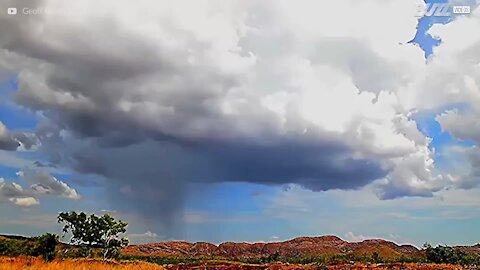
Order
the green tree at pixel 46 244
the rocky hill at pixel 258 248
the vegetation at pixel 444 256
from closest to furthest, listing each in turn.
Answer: the green tree at pixel 46 244, the vegetation at pixel 444 256, the rocky hill at pixel 258 248

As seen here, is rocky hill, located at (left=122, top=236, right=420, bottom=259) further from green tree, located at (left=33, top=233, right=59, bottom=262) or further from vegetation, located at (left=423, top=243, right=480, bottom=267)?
green tree, located at (left=33, top=233, right=59, bottom=262)

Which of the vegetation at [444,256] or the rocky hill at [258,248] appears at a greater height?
the rocky hill at [258,248]

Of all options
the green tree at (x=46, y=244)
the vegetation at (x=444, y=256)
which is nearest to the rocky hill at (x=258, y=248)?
the vegetation at (x=444, y=256)

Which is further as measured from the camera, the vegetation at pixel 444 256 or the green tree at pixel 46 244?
the vegetation at pixel 444 256

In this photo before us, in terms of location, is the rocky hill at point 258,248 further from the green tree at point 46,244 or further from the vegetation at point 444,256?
the green tree at point 46,244

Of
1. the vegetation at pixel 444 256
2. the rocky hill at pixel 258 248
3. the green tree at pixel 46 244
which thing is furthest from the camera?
the rocky hill at pixel 258 248

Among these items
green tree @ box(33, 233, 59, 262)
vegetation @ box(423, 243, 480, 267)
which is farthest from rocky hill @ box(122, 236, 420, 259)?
green tree @ box(33, 233, 59, 262)

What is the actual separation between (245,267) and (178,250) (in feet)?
355

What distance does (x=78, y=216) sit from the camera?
3991 cm

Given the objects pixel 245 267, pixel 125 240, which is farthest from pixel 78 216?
pixel 245 267

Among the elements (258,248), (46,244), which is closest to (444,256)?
(46,244)

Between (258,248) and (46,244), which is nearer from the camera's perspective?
(46,244)

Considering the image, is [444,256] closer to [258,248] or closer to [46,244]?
[46,244]

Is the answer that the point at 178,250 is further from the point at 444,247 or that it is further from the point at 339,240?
the point at 444,247
